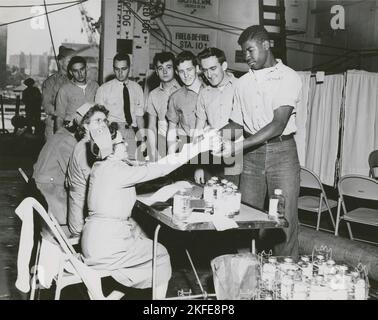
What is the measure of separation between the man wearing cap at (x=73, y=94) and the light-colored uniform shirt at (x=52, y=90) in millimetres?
809

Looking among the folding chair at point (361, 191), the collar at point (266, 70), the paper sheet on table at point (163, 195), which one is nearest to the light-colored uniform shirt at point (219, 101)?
the collar at point (266, 70)

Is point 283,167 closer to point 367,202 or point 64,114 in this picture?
point 64,114

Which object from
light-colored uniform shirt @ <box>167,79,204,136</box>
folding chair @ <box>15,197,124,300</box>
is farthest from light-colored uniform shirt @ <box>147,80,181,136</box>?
folding chair @ <box>15,197,124,300</box>

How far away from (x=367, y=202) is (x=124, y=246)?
585 cm

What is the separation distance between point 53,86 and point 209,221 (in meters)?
5.01

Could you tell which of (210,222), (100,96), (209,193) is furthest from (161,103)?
(210,222)

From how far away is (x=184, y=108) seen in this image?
510 centimetres

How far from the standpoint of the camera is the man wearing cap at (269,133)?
3.74 m

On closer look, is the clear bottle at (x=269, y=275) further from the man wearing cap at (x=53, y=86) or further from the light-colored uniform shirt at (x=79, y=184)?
the man wearing cap at (x=53, y=86)

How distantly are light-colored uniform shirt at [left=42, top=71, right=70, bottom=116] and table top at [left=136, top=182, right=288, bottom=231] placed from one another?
4.42 metres

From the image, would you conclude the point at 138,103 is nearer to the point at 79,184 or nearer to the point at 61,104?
the point at 61,104

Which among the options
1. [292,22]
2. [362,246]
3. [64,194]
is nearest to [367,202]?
[362,246]

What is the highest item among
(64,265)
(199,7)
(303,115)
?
(199,7)

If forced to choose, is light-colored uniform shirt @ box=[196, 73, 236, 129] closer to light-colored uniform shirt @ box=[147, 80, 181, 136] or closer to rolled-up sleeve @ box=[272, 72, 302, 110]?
rolled-up sleeve @ box=[272, 72, 302, 110]
